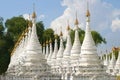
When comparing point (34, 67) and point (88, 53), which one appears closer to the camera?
point (88, 53)

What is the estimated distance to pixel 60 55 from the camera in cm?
4509

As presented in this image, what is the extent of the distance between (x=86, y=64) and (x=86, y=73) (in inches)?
42.4

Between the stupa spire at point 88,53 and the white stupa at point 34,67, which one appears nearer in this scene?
the white stupa at point 34,67

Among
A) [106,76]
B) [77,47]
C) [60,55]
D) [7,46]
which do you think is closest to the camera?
[106,76]

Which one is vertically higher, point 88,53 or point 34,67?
point 88,53

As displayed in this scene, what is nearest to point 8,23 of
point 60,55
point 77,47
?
point 60,55

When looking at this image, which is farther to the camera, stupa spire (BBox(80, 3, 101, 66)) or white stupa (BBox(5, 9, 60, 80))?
stupa spire (BBox(80, 3, 101, 66))

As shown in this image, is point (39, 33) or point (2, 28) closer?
point (2, 28)

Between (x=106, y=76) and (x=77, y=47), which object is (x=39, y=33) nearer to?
(x=77, y=47)

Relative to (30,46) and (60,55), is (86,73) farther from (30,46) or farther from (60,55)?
(60,55)

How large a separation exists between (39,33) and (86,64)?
4717cm

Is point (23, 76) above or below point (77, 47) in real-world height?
below

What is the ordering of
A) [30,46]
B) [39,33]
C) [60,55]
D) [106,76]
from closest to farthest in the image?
[106,76], [30,46], [60,55], [39,33]

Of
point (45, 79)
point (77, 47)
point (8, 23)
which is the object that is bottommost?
point (45, 79)
